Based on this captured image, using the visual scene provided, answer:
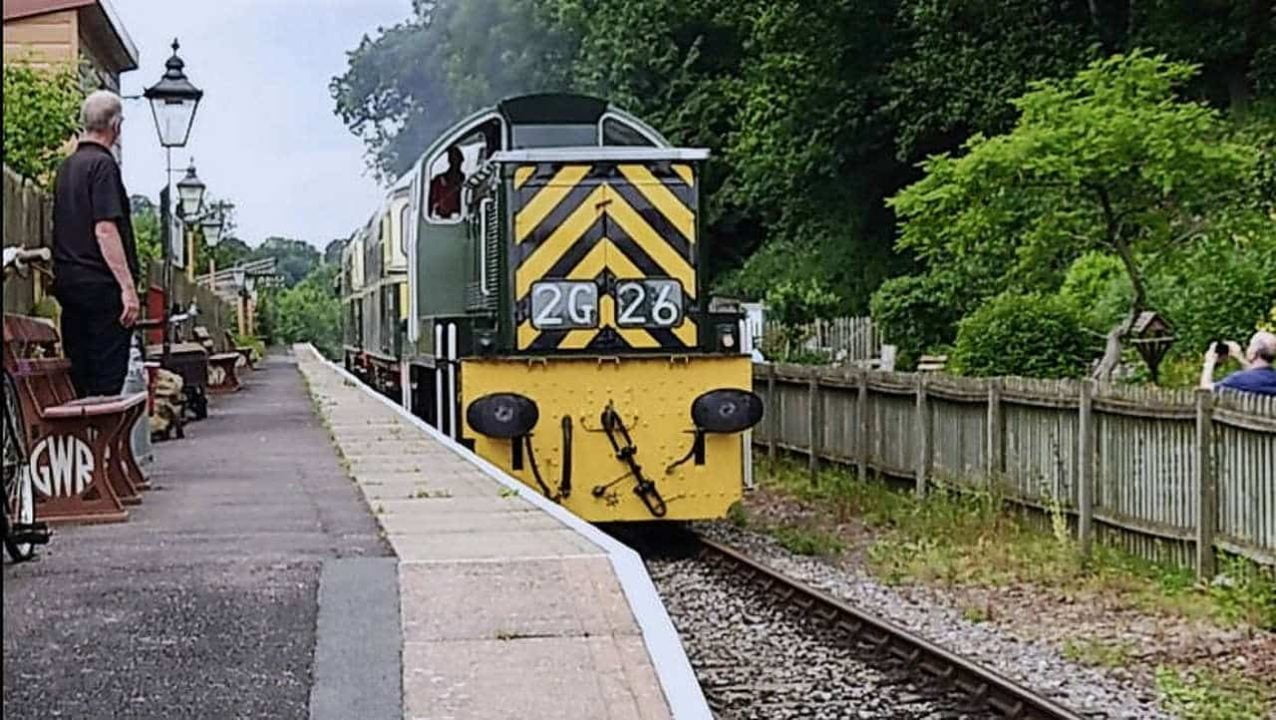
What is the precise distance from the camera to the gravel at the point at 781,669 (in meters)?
9.13

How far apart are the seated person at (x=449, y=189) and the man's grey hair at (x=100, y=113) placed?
8.31 m

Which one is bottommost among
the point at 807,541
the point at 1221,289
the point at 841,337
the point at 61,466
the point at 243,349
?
the point at 807,541

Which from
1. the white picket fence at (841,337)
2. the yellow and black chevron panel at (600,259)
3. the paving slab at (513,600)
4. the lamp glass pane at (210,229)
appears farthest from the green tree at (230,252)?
the paving slab at (513,600)

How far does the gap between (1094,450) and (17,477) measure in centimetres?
869

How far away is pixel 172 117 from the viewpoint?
55.9ft

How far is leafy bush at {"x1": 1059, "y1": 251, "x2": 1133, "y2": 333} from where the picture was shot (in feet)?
84.1

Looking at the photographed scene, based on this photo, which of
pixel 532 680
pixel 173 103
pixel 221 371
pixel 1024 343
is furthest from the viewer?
pixel 221 371

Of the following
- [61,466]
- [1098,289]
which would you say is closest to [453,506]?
[61,466]

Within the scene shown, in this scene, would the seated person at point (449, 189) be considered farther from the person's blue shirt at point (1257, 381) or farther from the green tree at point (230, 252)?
the green tree at point (230, 252)

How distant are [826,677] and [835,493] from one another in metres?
9.23

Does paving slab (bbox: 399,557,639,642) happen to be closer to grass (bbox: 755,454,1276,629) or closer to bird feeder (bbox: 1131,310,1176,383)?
grass (bbox: 755,454,1276,629)

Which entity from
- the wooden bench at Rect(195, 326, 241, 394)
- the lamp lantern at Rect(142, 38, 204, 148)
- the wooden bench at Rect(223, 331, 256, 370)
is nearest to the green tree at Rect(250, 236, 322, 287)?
the wooden bench at Rect(223, 331, 256, 370)

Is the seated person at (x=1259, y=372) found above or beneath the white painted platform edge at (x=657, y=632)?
above

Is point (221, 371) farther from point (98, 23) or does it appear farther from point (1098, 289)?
point (1098, 289)
